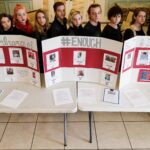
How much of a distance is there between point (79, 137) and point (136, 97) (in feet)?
2.44

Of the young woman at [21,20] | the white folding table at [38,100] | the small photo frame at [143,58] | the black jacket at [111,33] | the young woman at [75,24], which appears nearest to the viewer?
the white folding table at [38,100]

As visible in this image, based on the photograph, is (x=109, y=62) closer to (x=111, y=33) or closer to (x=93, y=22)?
(x=111, y=33)

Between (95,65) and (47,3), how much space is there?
9.91ft

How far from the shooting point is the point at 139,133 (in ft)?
7.39

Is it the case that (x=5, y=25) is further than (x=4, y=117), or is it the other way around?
(x=4, y=117)

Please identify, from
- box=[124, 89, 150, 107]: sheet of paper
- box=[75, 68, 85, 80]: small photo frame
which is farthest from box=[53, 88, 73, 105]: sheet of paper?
box=[124, 89, 150, 107]: sheet of paper

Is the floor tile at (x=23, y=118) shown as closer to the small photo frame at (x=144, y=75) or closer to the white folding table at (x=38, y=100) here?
the white folding table at (x=38, y=100)

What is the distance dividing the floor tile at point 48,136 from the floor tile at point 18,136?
0.07 m

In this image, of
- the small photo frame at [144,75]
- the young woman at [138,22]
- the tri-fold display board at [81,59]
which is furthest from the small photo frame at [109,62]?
the young woman at [138,22]

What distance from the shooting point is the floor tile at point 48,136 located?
2109 mm

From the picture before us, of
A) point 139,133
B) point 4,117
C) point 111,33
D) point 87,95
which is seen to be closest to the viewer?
point 87,95

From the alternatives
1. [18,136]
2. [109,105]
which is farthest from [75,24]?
[18,136]

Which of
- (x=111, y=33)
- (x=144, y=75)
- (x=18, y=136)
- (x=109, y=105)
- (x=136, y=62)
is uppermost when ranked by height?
(x=111, y=33)

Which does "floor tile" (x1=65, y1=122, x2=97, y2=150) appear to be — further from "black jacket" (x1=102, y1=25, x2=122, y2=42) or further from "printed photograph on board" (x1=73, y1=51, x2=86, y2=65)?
"black jacket" (x1=102, y1=25, x2=122, y2=42)
